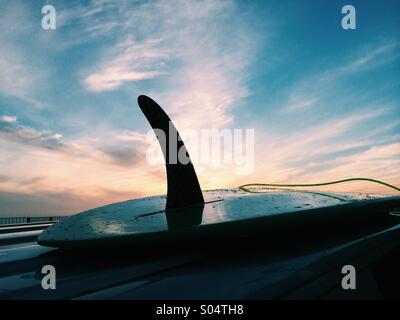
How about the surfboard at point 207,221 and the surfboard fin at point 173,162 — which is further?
the surfboard fin at point 173,162

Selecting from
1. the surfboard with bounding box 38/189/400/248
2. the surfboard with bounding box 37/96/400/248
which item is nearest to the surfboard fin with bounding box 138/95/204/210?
the surfboard with bounding box 37/96/400/248

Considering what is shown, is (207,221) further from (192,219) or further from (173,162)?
(173,162)

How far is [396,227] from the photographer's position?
4.91 meters

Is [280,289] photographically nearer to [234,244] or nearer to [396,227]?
[234,244]

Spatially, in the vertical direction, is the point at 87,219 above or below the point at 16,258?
above

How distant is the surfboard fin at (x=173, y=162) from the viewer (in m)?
5.92

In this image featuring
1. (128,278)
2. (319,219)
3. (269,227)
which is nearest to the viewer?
(128,278)

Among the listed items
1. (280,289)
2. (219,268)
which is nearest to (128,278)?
(219,268)

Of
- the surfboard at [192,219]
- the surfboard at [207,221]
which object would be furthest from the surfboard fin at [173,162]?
the surfboard at [207,221]

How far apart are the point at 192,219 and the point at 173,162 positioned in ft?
5.37

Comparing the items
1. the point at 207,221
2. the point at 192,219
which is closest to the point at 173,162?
the point at 192,219

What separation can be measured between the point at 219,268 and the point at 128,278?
1008 mm

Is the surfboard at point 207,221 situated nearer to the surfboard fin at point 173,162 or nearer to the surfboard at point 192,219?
the surfboard at point 192,219
